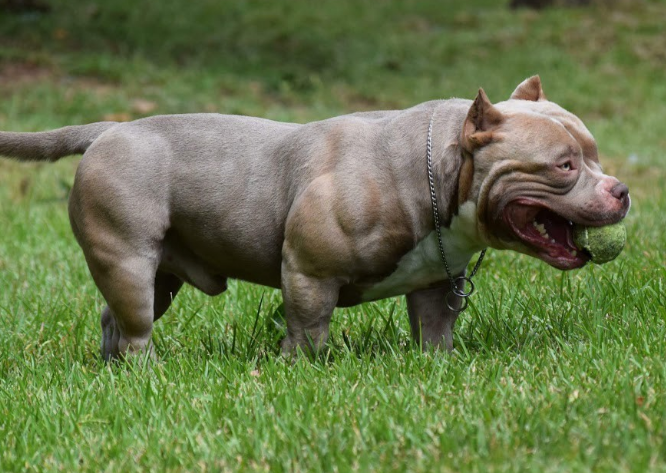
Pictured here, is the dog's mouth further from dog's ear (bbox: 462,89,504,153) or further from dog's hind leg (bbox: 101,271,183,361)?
dog's hind leg (bbox: 101,271,183,361)

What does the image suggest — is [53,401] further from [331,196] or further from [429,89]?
[429,89]

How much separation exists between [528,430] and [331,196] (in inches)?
52.5

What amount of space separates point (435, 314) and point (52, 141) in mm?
2013

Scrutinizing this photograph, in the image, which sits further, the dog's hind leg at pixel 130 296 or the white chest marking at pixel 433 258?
the dog's hind leg at pixel 130 296

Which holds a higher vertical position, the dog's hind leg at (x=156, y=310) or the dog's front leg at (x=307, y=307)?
the dog's front leg at (x=307, y=307)

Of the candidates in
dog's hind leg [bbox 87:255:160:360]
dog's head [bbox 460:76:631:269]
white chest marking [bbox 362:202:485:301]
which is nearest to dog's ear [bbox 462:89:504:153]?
dog's head [bbox 460:76:631:269]

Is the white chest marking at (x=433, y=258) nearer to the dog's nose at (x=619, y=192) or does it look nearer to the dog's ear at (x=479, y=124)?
the dog's ear at (x=479, y=124)

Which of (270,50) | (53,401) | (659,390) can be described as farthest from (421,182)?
(270,50)

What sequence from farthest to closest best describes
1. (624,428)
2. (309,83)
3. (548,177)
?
(309,83) < (548,177) < (624,428)

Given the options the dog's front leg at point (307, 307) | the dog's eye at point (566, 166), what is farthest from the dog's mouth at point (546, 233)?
the dog's front leg at point (307, 307)

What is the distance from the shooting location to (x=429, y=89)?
15477 mm

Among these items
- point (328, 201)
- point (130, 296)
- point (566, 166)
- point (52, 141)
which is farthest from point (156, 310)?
point (566, 166)

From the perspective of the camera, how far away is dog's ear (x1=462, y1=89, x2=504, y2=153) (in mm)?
3770

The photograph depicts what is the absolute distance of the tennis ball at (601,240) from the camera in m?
3.81
